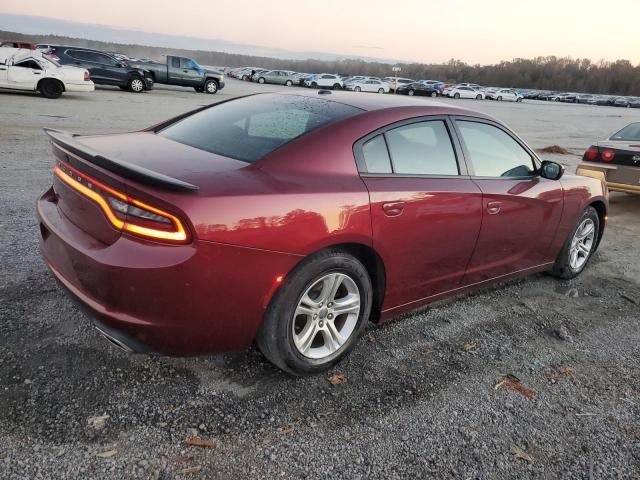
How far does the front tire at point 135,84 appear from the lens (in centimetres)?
2234

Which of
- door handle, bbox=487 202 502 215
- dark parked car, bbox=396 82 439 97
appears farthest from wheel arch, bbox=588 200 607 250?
dark parked car, bbox=396 82 439 97

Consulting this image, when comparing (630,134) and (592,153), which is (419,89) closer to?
(630,134)

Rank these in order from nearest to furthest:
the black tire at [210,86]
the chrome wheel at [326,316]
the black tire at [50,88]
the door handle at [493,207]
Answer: the chrome wheel at [326,316] → the door handle at [493,207] → the black tire at [50,88] → the black tire at [210,86]

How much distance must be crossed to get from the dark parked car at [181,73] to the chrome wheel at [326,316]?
86.0ft

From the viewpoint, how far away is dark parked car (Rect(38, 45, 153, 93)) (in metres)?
21.4

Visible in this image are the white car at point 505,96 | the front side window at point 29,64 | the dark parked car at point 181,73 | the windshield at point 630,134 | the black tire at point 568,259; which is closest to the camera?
the black tire at point 568,259

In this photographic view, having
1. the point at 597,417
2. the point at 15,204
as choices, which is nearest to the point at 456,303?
the point at 597,417

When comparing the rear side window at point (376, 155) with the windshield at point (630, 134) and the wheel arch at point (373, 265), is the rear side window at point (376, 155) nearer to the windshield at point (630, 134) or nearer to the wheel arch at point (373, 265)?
the wheel arch at point (373, 265)

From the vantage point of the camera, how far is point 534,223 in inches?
160

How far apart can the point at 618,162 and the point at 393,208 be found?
613 cm

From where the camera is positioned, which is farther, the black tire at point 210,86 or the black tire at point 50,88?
the black tire at point 210,86

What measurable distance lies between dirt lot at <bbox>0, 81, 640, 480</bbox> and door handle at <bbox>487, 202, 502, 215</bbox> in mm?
833

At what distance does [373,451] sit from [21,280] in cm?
283

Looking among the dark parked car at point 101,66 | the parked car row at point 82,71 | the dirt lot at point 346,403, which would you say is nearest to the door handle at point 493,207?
the dirt lot at point 346,403
